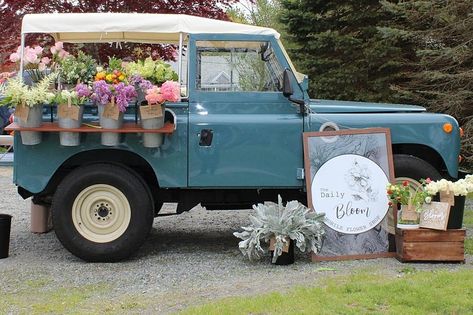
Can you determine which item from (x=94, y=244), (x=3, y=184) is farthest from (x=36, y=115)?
(x=3, y=184)

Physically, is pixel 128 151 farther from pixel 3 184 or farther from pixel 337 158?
pixel 3 184

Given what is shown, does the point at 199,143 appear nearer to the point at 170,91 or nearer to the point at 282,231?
the point at 170,91

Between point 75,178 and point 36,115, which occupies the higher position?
point 36,115

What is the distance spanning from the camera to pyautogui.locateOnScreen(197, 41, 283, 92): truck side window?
19.9 feet

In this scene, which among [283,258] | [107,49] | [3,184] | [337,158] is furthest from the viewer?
[3,184]

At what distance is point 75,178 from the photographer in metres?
5.85

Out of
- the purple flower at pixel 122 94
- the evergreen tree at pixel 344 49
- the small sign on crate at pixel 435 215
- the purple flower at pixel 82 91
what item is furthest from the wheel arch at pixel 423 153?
the evergreen tree at pixel 344 49

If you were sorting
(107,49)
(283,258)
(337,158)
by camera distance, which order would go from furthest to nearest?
(107,49)
(337,158)
(283,258)

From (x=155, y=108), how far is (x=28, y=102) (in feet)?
3.73

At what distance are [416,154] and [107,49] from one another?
579 centimetres

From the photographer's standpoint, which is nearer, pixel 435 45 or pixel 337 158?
pixel 337 158

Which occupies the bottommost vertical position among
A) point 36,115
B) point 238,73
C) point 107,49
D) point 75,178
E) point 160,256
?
point 160,256

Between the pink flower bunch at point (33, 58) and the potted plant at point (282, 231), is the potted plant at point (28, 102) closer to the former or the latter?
the pink flower bunch at point (33, 58)

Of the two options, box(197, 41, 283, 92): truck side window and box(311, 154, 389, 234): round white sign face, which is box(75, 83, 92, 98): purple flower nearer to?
box(197, 41, 283, 92): truck side window
